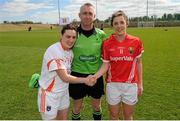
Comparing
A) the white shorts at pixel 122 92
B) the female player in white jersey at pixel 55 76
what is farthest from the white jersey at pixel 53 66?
the white shorts at pixel 122 92

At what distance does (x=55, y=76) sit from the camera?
4570mm

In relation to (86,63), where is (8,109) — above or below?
below

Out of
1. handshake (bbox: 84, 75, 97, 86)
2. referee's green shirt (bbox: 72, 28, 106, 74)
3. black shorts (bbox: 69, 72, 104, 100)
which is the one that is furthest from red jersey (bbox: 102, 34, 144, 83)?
black shorts (bbox: 69, 72, 104, 100)

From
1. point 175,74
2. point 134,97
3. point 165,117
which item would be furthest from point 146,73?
point 134,97

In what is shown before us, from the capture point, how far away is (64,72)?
450cm

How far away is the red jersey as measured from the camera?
4929 mm

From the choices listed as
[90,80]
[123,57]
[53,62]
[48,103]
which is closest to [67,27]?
[53,62]

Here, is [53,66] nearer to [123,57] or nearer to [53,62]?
[53,62]

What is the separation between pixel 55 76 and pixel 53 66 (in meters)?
0.18

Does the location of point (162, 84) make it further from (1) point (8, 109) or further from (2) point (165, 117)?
(1) point (8, 109)

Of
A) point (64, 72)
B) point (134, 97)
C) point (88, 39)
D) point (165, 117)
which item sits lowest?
point (165, 117)

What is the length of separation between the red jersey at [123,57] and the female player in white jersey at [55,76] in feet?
1.93

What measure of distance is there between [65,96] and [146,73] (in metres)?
7.84

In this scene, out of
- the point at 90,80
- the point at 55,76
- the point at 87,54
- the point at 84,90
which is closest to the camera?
the point at 55,76
